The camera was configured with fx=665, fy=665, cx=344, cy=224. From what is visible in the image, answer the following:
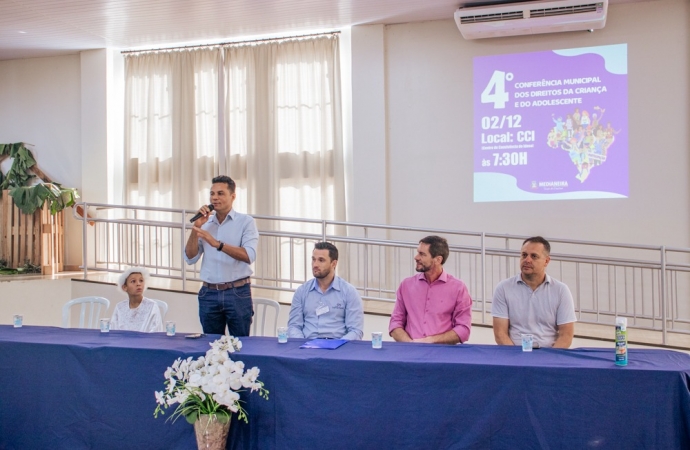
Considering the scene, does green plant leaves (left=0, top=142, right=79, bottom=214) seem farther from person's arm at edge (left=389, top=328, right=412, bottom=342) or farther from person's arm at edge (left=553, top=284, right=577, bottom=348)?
person's arm at edge (left=553, top=284, right=577, bottom=348)

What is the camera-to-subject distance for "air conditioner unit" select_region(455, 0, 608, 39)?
20.6ft

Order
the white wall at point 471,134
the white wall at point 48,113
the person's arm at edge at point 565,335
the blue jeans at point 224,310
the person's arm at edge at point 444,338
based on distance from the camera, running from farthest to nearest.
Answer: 1. the white wall at point 48,113
2. the white wall at point 471,134
3. the blue jeans at point 224,310
4. the person's arm at edge at point 444,338
5. the person's arm at edge at point 565,335

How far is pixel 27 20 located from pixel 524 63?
5.26m

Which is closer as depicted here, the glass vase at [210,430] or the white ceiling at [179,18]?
the glass vase at [210,430]

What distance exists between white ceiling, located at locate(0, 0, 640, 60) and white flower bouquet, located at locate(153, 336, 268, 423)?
4754mm

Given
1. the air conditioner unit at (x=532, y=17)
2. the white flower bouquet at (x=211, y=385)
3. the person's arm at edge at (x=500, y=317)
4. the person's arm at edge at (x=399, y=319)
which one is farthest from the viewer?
the air conditioner unit at (x=532, y=17)

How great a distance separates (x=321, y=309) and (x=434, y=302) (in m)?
0.64

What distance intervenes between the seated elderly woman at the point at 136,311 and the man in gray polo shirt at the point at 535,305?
2.13m

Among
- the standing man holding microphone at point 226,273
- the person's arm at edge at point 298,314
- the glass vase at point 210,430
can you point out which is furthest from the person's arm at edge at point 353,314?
the glass vase at point 210,430

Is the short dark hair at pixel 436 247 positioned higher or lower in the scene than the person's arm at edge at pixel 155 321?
higher

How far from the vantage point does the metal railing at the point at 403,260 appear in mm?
5953

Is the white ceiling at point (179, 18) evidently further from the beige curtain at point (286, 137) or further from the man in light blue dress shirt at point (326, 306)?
the man in light blue dress shirt at point (326, 306)

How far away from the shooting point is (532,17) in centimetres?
639

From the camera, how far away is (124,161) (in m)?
8.27
